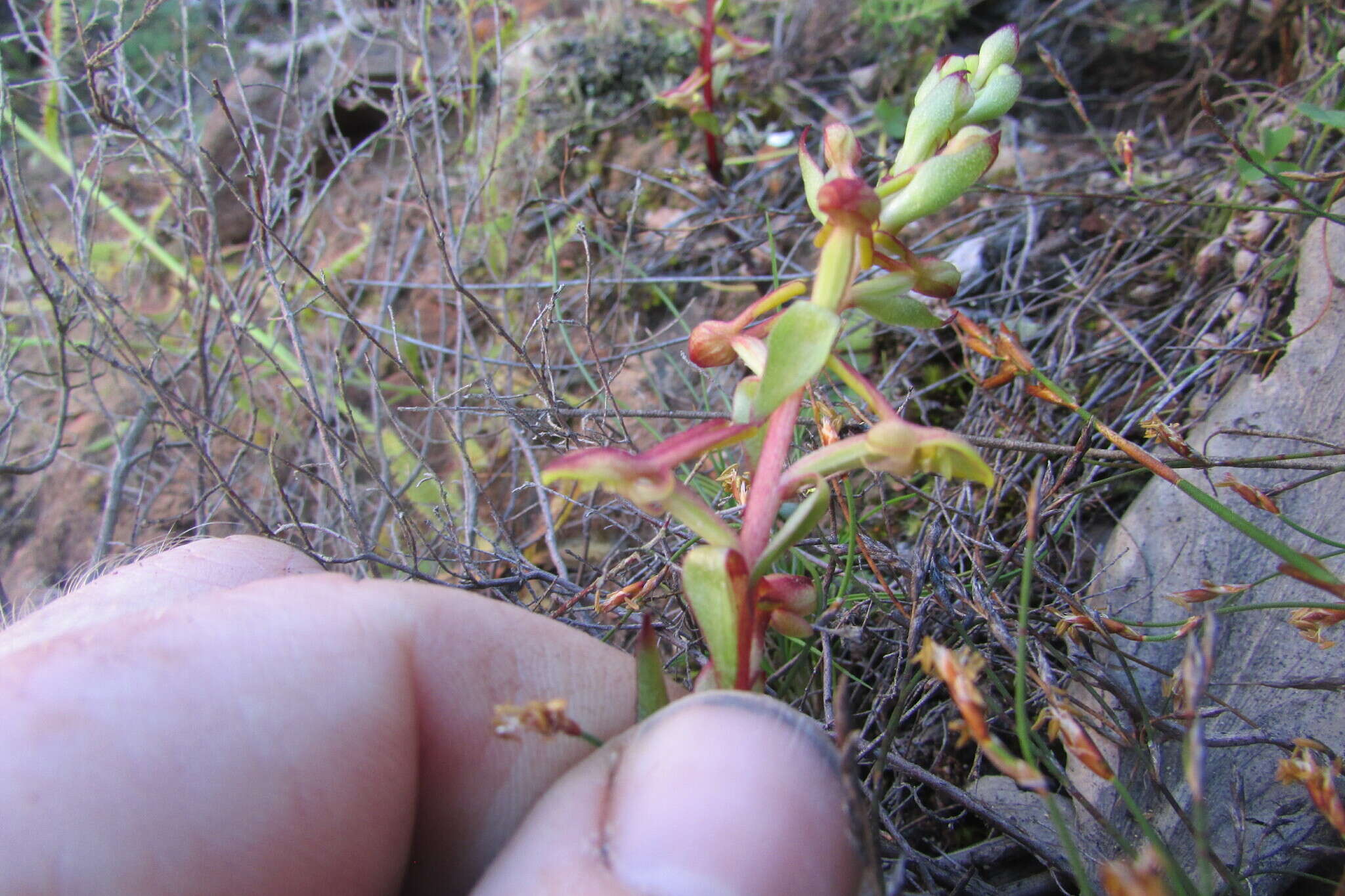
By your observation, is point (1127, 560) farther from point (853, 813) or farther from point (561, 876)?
point (561, 876)

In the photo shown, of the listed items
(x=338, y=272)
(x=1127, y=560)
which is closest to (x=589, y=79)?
(x=338, y=272)

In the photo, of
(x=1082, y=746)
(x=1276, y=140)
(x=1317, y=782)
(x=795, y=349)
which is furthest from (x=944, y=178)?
(x=1276, y=140)

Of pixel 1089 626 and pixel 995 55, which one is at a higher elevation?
pixel 995 55

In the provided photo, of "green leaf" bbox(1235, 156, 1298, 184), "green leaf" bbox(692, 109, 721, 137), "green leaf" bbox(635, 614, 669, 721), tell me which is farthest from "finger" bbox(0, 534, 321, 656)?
"green leaf" bbox(1235, 156, 1298, 184)

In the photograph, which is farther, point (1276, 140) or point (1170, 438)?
point (1276, 140)

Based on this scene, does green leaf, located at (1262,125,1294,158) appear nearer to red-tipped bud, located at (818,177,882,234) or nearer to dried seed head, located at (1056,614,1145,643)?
dried seed head, located at (1056,614,1145,643)

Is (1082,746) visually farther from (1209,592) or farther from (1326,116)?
(1326,116)
